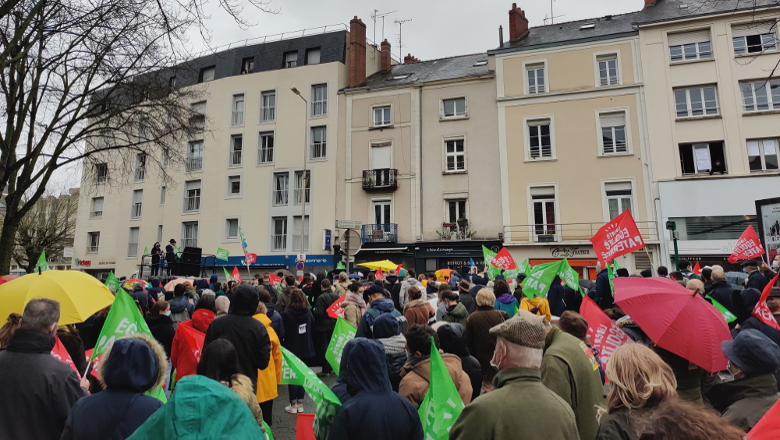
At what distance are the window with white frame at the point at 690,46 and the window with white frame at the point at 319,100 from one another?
62.3 feet

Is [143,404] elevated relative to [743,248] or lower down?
lower down

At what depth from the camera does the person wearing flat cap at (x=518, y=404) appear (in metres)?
2.40

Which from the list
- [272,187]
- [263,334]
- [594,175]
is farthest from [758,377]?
[272,187]

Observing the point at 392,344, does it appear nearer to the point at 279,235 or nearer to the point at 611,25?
the point at 279,235

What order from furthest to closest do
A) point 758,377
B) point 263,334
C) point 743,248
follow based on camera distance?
1. point 743,248
2. point 263,334
3. point 758,377

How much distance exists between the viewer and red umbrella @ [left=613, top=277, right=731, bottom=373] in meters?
3.56

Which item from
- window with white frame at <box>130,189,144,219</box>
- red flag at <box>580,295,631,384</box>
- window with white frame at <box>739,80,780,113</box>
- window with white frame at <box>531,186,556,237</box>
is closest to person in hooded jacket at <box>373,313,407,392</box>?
red flag at <box>580,295,631,384</box>

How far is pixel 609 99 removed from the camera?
25.2 meters

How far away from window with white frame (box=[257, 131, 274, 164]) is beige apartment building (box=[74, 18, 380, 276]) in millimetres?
64

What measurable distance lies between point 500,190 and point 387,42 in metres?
14.8

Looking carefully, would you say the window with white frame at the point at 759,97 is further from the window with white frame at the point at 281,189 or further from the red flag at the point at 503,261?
the window with white frame at the point at 281,189

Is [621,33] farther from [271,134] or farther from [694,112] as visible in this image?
[271,134]

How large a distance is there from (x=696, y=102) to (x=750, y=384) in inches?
1011

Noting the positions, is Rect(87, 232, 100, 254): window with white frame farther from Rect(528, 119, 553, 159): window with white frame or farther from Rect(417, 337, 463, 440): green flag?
Rect(417, 337, 463, 440): green flag
